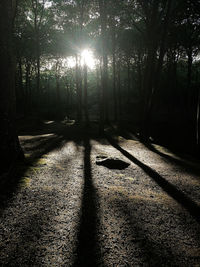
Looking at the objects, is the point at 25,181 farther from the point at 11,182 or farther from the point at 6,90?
the point at 6,90

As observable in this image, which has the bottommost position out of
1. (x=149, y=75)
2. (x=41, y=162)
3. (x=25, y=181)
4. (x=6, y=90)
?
(x=25, y=181)

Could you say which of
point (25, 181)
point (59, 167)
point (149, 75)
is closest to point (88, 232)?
point (25, 181)

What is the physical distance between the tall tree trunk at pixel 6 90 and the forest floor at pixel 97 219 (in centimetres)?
61

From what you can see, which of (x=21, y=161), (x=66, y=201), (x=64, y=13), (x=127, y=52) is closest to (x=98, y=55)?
(x=127, y=52)

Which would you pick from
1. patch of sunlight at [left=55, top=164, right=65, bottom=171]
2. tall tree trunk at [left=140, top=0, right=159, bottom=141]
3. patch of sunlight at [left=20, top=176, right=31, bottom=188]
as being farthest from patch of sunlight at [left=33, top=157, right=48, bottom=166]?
tall tree trunk at [left=140, top=0, right=159, bottom=141]

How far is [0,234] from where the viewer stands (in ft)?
7.72

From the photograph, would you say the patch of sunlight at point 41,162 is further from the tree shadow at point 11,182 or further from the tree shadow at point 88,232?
the tree shadow at point 88,232

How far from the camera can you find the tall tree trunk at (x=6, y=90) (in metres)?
4.40

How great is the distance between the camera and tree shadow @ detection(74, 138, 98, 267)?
2.02 m

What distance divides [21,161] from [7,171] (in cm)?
81

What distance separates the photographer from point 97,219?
282 cm

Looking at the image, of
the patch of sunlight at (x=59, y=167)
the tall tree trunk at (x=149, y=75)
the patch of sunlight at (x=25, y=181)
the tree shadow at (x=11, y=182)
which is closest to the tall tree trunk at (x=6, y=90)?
the tree shadow at (x=11, y=182)

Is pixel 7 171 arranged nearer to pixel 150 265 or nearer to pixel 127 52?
pixel 150 265

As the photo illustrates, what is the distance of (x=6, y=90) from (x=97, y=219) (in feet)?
13.4
